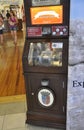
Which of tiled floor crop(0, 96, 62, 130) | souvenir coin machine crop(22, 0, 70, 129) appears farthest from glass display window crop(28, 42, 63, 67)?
tiled floor crop(0, 96, 62, 130)

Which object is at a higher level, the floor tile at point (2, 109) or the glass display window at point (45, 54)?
the glass display window at point (45, 54)

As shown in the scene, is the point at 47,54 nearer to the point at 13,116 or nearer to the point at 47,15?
the point at 47,15

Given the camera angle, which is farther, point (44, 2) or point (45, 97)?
point (45, 97)

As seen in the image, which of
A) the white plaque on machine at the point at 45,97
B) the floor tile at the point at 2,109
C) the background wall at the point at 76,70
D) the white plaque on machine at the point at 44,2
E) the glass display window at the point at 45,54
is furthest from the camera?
the floor tile at the point at 2,109

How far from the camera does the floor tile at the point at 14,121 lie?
2.73 metres

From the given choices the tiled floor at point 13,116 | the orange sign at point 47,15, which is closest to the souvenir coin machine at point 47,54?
the orange sign at point 47,15

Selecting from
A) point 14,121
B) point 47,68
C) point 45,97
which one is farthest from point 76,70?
point 14,121

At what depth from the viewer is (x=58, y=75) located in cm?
238

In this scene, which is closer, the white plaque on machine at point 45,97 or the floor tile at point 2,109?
the white plaque on machine at point 45,97

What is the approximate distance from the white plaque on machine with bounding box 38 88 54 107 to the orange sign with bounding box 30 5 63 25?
0.81 metres

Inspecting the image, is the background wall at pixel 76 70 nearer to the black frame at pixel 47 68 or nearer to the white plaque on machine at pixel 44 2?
the black frame at pixel 47 68

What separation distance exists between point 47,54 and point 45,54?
0.02 metres

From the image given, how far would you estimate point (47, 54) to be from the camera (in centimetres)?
241

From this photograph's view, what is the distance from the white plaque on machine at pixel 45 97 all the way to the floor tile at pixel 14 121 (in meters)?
0.46
